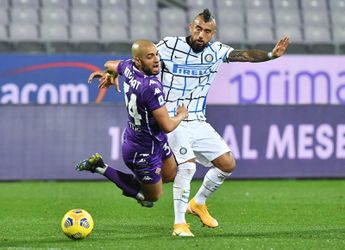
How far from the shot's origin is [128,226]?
33.2 feet

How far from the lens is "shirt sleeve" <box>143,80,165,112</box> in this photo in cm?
870

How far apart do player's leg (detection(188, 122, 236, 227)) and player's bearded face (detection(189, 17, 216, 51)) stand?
87 centimetres

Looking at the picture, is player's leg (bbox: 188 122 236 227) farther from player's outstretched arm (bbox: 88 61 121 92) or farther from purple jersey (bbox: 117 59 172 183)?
player's outstretched arm (bbox: 88 61 121 92)

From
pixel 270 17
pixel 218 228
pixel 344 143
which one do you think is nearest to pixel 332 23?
pixel 270 17

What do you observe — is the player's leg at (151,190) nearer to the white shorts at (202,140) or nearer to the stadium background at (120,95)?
the white shorts at (202,140)

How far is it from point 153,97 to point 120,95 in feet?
31.3

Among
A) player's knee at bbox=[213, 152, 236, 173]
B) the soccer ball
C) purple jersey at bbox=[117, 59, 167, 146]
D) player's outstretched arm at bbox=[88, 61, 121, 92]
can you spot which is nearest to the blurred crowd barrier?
player's knee at bbox=[213, 152, 236, 173]

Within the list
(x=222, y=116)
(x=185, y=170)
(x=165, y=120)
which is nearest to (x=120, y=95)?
(x=222, y=116)

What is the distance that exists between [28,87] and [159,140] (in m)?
9.13

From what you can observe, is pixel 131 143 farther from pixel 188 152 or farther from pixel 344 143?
pixel 344 143

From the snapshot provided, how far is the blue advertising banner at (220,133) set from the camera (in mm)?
16766

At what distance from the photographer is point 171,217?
11.3m

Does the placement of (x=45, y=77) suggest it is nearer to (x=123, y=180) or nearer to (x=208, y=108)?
(x=208, y=108)

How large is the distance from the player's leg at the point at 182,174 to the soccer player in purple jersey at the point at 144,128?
13cm
